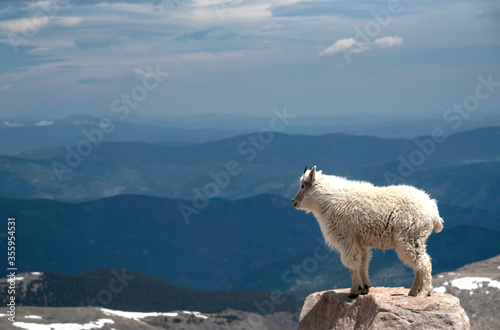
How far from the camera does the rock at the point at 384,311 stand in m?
17.7

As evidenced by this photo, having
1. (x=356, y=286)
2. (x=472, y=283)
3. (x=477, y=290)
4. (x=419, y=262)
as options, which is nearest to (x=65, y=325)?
(x=472, y=283)

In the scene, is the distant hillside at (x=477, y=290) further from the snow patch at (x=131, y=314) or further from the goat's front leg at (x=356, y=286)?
the snow patch at (x=131, y=314)

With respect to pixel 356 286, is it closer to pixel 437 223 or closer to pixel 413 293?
pixel 413 293

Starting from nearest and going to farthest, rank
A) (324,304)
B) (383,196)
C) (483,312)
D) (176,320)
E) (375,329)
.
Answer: (375,329) < (383,196) < (324,304) < (483,312) < (176,320)

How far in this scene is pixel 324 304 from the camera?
862 inches

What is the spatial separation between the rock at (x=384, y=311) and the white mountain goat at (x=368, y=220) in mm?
643

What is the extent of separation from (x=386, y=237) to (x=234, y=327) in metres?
176

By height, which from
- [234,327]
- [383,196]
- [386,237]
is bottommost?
[234,327]

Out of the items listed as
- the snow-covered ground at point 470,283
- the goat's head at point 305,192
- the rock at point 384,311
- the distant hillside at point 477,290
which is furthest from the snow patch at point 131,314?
the goat's head at point 305,192

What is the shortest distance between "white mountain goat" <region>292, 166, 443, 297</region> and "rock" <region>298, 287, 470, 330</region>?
0.64m

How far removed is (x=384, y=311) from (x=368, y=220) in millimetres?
2950

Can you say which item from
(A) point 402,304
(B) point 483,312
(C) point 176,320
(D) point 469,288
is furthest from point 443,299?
(C) point 176,320

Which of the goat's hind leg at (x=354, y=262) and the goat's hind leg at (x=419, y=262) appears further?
the goat's hind leg at (x=354, y=262)

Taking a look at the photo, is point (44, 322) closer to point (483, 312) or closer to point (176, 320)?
point (176, 320)
